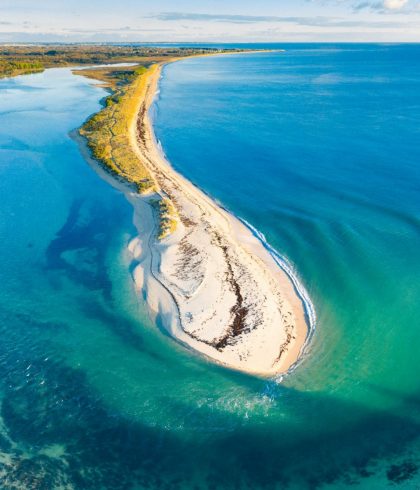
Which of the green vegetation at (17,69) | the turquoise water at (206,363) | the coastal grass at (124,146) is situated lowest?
the turquoise water at (206,363)

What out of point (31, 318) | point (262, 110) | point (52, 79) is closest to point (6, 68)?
point (52, 79)

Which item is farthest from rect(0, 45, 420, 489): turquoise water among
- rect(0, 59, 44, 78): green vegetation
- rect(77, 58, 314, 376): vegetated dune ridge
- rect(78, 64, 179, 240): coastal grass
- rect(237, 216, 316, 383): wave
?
rect(0, 59, 44, 78): green vegetation

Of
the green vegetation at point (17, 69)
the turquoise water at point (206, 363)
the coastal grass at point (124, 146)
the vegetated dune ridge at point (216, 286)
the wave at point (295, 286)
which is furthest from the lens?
the green vegetation at point (17, 69)

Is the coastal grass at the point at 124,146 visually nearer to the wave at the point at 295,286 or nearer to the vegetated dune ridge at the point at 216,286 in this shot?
the vegetated dune ridge at the point at 216,286

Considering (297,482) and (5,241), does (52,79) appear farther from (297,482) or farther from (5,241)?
(297,482)

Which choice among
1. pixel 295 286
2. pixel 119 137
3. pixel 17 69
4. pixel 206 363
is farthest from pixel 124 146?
pixel 17 69

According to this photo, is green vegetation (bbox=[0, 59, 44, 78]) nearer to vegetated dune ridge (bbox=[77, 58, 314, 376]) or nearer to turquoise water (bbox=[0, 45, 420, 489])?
turquoise water (bbox=[0, 45, 420, 489])

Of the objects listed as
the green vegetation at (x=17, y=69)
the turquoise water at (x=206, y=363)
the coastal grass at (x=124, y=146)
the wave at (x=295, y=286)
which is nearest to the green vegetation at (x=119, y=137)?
the coastal grass at (x=124, y=146)

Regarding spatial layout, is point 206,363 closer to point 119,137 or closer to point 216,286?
point 216,286
